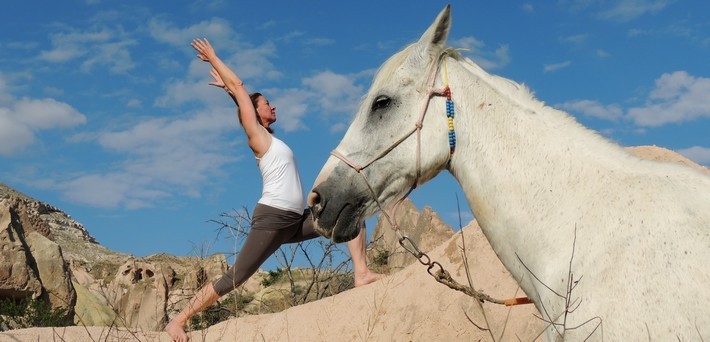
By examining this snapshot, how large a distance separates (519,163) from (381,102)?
798 millimetres

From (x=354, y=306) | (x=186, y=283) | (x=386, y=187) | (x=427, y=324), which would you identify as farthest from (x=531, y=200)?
(x=186, y=283)

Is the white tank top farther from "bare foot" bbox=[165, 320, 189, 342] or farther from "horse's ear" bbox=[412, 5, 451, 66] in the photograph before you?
"horse's ear" bbox=[412, 5, 451, 66]

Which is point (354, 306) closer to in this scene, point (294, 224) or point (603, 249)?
point (294, 224)

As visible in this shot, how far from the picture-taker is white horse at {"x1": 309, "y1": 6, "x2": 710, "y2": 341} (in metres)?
3.06

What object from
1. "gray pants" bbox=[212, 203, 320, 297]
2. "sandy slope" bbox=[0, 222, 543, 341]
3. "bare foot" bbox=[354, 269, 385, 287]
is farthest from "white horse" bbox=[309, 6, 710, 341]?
"bare foot" bbox=[354, 269, 385, 287]

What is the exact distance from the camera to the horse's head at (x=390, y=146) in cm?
372

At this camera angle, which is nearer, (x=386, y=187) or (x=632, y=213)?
(x=632, y=213)

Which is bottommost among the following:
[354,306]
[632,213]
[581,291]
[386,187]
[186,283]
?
[581,291]

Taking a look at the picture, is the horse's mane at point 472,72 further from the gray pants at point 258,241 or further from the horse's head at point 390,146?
the gray pants at point 258,241

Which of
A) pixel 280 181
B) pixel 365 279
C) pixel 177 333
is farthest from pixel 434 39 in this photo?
pixel 365 279

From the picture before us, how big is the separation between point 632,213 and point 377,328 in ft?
11.8

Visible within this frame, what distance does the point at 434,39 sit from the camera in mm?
3797

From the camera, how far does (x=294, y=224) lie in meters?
6.29

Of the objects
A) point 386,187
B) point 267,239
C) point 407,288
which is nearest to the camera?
point 386,187
